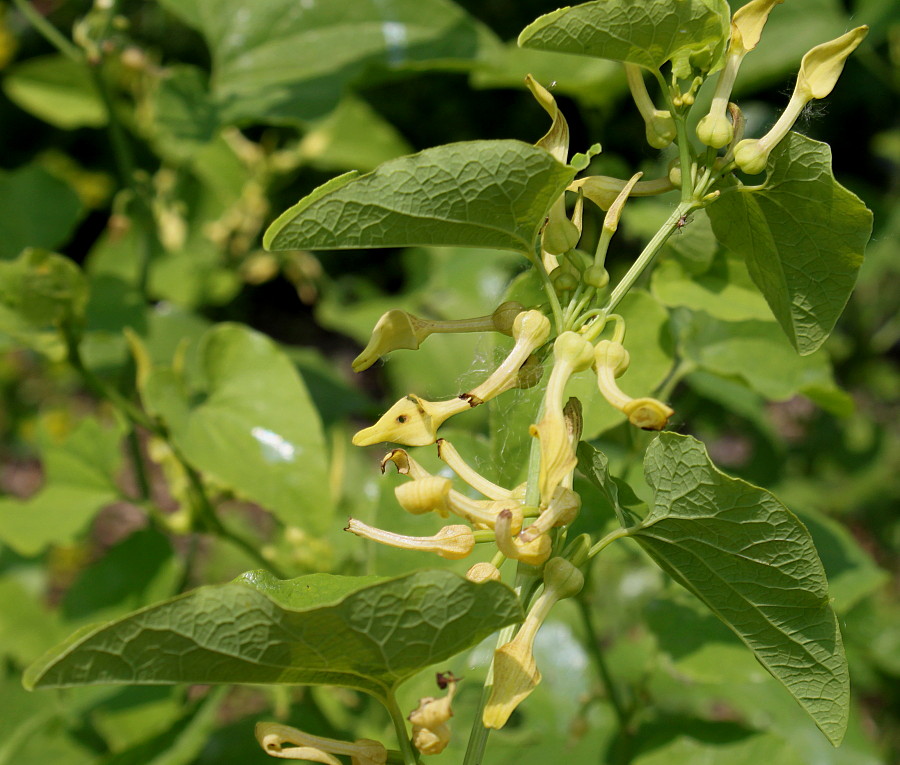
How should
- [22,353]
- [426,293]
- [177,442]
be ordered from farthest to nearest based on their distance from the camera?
[22,353] < [426,293] < [177,442]

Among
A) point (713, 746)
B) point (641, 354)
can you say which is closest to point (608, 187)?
point (641, 354)

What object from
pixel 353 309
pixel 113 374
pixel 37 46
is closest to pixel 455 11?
pixel 113 374

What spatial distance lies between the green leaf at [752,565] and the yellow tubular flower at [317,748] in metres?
0.19

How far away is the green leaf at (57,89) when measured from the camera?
1721mm

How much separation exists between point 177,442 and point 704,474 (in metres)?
0.61

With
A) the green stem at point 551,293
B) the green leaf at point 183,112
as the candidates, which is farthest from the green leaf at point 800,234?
the green leaf at point 183,112

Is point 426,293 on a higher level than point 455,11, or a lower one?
lower

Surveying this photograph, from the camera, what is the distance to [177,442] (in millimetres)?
908

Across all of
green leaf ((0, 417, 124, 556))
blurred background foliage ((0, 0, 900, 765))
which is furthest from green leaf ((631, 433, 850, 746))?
green leaf ((0, 417, 124, 556))

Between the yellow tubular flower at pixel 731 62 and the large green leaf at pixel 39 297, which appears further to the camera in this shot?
the large green leaf at pixel 39 297

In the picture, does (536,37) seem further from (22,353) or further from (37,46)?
(37,46)

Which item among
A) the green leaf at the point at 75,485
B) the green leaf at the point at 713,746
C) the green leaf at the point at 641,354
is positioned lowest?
the green leaf at the point at 713,746

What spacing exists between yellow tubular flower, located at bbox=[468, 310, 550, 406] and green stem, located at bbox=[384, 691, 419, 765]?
0.59 feet

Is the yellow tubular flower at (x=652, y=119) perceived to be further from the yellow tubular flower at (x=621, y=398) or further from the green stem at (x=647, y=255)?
the yellow tubular flower at (x=621, y=398)
